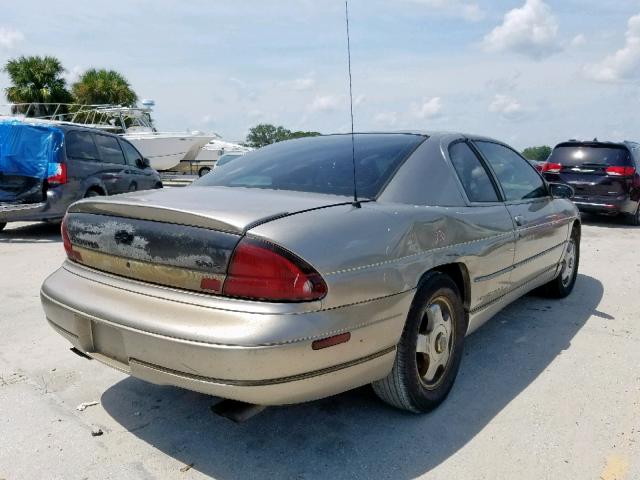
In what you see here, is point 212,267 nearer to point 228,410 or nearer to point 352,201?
point 228,410

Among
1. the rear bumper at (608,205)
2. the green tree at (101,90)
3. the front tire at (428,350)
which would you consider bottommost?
the rear bumper at (608,205)

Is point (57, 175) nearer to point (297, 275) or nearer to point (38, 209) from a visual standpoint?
point (38, 209)

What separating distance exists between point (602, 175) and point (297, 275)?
9381mm

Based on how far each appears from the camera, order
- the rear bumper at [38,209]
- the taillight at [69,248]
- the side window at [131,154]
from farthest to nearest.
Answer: the side window at [131,154] < the rear bumper at [38,209] < the taillight at [69,248]

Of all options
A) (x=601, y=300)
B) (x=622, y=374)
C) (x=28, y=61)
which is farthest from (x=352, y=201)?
(x=28, y=61)

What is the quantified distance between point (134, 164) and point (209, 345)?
8141 mm

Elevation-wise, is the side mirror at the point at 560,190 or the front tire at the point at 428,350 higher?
the side mirror at the point at 560,190

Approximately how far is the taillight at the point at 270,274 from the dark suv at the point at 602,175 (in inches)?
359

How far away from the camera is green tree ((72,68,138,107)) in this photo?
3072 centimetres

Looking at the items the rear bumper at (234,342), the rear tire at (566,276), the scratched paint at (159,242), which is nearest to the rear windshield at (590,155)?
the rear tire at (566,276)

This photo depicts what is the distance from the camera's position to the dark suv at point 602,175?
9.77 meters

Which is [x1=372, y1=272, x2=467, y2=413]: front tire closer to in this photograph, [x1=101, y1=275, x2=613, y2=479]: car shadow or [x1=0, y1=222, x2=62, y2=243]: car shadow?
[x1=101, y1=275, x2=613, y2=479]: car shadow

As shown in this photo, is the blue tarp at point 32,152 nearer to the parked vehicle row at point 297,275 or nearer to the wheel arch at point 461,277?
the parked vehicle row at point 297,275

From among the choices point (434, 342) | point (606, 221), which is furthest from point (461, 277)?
point (606, 221)
